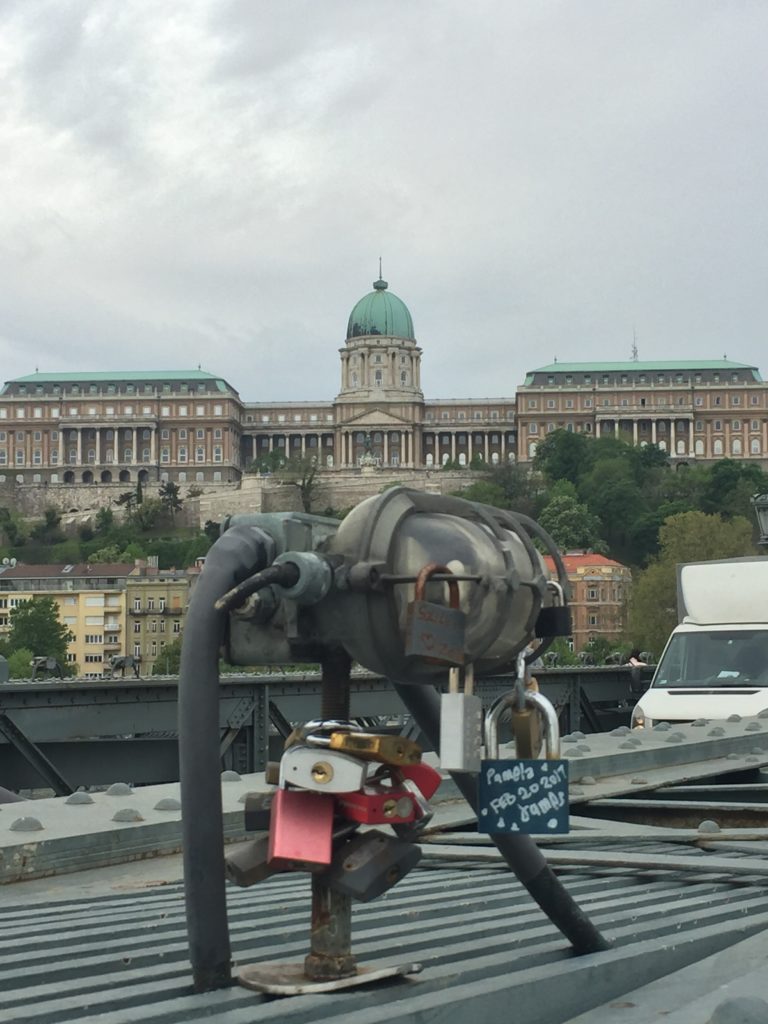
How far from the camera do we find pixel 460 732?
271 cm

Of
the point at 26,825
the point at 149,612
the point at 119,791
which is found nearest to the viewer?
the point at 26,825

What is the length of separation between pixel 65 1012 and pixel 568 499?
417 feet

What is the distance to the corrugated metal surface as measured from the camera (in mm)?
2631

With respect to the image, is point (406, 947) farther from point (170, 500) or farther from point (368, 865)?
point (170, 500)

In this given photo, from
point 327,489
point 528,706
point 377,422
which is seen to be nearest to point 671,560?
point 528,706

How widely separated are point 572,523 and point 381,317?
51.1 m

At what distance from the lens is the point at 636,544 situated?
426 feet

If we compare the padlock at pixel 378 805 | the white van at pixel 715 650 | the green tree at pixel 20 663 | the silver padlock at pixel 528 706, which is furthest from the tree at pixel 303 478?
the padlock at pixel 378 805

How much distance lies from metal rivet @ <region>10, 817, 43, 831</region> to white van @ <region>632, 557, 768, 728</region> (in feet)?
29.6

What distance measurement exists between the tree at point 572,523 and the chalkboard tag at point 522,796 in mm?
117569

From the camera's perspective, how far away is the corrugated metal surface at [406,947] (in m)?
2.63

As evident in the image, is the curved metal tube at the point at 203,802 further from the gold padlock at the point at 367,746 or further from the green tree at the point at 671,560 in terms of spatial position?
the green tree at the point at 671,560

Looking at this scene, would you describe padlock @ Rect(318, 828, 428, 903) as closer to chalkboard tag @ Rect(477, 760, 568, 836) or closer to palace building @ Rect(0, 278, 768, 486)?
chalkboard tag @ Rect(477, 760, 568, 836)

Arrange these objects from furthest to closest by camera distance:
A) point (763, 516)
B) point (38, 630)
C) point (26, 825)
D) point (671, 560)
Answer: point (38, 630) → point (671, 560) → point (763, 516) → point (26, 825)
